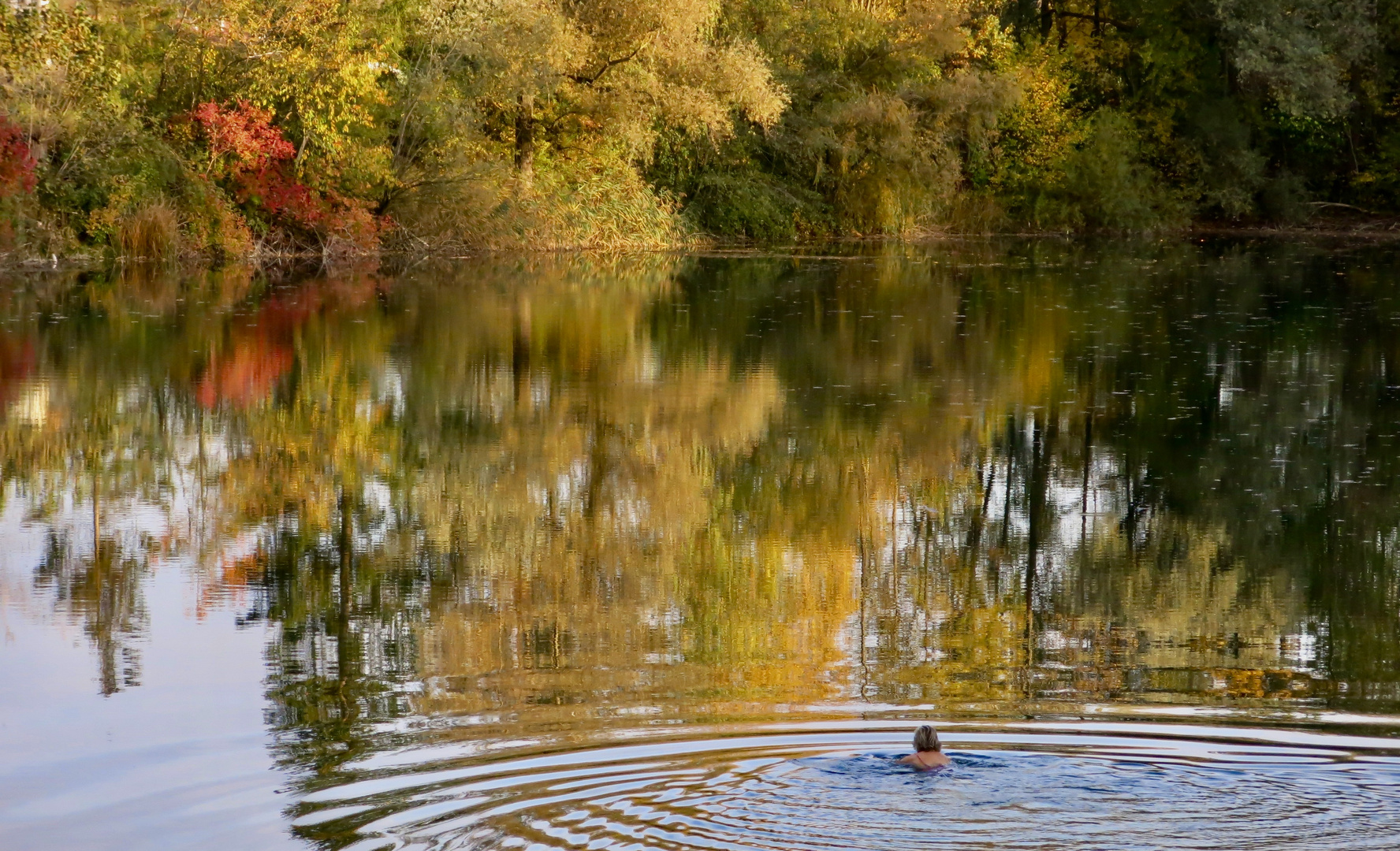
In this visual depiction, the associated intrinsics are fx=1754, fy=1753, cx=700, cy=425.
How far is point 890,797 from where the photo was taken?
5.47m

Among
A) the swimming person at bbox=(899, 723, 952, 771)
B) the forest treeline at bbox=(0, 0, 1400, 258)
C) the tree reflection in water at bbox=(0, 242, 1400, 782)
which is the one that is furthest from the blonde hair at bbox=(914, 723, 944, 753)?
the forest treeline at bbox=(0, 0, 1400, 258)

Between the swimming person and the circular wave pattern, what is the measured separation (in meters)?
0.03

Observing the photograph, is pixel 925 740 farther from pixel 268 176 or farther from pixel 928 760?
pixel 268 176

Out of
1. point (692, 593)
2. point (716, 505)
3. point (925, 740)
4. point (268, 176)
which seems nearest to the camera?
point (925, 740)

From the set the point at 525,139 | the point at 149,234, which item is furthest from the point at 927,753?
the point at 525,139

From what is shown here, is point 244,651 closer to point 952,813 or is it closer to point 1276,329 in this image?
point 952,813

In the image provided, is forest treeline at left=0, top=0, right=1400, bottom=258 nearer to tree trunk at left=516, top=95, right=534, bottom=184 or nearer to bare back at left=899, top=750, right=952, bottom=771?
tree trunk at left=516, top=95, right=534, bottom=184

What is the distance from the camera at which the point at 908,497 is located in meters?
10.9

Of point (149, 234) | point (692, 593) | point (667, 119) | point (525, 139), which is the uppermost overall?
point (667, 119)

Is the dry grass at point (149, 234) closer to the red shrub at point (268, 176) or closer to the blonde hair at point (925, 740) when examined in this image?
the red shrub at point (268, 176)

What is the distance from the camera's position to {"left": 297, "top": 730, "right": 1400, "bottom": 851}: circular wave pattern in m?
5.15

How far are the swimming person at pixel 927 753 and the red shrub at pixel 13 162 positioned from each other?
24.6 metres

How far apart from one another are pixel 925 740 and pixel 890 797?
25cm

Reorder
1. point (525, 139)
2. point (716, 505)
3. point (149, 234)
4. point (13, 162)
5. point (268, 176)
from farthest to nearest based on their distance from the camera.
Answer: point (525, 139)
point (268, 176)
point (149, 234)
point (13, 162)
point (716, 505)
